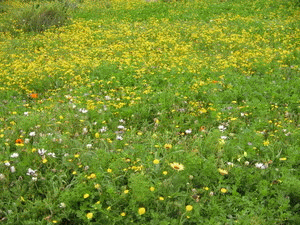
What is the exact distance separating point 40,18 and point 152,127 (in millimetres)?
8950

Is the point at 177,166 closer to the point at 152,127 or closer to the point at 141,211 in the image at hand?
the point at 141,211

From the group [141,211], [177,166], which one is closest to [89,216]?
[141,211]

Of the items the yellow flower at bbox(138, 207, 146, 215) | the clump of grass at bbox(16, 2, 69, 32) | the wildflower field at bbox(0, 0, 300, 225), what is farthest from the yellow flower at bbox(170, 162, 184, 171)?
the clump of grass at bbox(16, 2, 69, 32)

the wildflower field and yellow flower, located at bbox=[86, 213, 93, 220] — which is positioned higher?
yellow flower, located at bbox=[86, 213, 93, 220]

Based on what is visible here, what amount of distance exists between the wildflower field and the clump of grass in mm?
1381

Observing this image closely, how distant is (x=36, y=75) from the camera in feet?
24.4

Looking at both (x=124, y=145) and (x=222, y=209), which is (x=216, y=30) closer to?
(x=124, y=145)

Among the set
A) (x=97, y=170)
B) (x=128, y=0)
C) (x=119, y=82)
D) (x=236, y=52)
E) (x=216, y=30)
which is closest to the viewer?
(x=97, y=170)

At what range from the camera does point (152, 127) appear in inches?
209

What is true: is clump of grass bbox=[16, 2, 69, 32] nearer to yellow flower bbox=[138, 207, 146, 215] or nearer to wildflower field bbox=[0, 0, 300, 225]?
wildflower field bbox=[0, 0, 300, 225]

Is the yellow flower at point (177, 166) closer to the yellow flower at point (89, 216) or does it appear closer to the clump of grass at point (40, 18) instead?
the yellow flower at point (89, 216)

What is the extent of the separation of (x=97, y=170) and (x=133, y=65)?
4506 mm

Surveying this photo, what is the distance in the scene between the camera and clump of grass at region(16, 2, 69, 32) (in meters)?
12.4

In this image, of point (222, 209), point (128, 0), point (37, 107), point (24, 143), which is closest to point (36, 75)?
point (37, 107)
